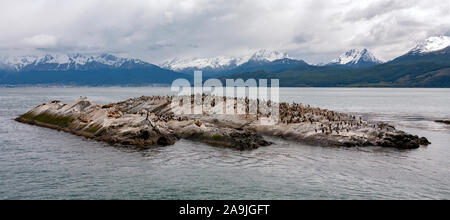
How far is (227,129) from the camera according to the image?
47750 millimetres

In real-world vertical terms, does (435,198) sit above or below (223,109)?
below

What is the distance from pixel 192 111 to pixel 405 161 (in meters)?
39.2

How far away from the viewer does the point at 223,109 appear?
202ft

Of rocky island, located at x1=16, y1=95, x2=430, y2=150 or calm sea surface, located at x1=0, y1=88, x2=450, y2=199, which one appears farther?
rocky island, located at x1=16, y1=95, x2=430, y2=150

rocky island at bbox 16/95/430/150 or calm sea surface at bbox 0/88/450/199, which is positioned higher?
rocky island at bbox 16/95/430/150

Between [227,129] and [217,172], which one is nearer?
[217,172]

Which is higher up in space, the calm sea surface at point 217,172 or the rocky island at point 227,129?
the rocky island at point 227,129

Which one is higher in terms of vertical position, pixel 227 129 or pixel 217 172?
pixel 227 129

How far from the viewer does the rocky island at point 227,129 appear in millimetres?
43875

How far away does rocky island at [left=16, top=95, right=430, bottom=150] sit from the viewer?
144 feet

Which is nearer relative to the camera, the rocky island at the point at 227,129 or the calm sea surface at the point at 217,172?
the calm sea surface at the point at 217,172

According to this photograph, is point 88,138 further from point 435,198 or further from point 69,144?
point 435,198
